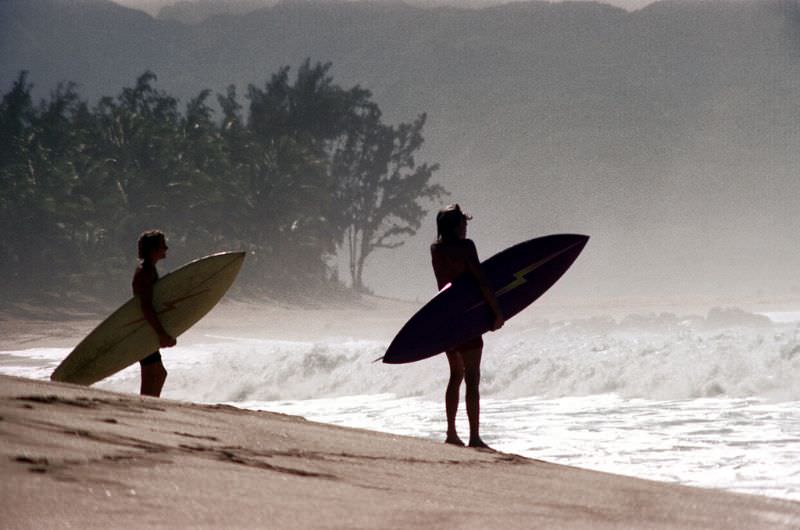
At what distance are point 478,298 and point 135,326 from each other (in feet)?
7.09

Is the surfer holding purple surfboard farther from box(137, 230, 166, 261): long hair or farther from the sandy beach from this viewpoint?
box(137, 230, 166, 261): long hair

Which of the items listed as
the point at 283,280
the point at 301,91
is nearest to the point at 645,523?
the point at 283,280

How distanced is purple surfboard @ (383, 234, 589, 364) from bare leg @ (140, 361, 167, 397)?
1.28 m

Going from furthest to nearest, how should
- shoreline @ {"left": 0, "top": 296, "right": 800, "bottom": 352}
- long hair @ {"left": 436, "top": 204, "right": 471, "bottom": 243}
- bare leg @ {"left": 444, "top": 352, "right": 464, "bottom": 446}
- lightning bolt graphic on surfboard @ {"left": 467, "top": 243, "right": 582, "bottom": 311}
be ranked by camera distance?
shoreline @ {"left": 0, "top": 296, "right": 800, "bottom": 352} < lightning bolt graphic on surfboard @ {"left": 467, "top": 243, "right": 582, "bottom": 311} < bare leg @ {"left": 444, "top": 352, "right": 464, "bottom": 446} < long hair @ {"left": 436, "top": 204, "right": 471, "bottom": 243}

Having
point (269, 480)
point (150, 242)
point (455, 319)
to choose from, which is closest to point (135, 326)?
point (150, 242)

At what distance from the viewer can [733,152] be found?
626ft

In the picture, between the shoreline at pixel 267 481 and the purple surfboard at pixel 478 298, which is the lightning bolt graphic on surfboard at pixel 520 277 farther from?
the shoreline at pixel 267 481

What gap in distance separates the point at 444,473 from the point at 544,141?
197 m

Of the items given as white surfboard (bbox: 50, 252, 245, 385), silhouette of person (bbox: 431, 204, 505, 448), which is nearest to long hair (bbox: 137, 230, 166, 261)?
white surfboard (bbox: 50, 252, 245, 385)

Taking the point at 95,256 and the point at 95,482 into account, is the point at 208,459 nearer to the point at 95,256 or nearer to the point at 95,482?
the point at 95,482

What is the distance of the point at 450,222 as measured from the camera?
5.91 meters

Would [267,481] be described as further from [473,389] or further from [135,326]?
[135,326]

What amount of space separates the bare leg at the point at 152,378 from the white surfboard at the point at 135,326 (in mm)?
150

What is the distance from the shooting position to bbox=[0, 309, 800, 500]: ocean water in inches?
349
